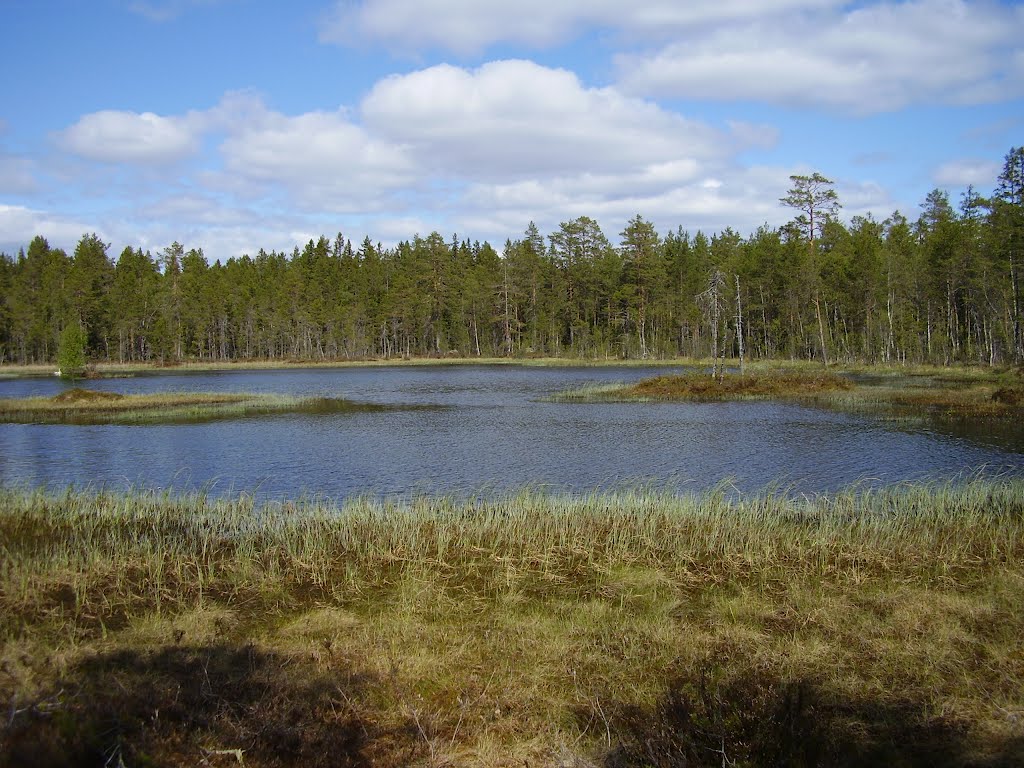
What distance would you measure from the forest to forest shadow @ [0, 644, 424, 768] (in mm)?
61082

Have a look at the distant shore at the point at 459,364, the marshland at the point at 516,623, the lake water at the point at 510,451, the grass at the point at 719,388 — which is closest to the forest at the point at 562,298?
the distant shore at the point at 459,364

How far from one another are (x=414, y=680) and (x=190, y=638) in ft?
10.0

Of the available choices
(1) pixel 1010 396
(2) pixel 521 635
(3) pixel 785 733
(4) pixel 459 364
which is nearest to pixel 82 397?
(2) pixel 521 635

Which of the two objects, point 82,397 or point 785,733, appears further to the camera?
point 82,397

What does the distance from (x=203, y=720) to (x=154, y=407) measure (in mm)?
41226

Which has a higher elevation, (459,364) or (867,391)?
(459,364)

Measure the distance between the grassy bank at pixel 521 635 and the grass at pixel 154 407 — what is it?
83.4 ft

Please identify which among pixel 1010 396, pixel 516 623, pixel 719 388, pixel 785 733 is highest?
pixel 719 388

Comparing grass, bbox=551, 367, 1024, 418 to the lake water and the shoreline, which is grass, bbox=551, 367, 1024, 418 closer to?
the lake water

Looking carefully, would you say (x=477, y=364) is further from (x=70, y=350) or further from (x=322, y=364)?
(x=70, y=350)

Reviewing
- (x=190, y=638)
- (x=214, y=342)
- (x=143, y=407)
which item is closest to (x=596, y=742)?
(x=190, y=638)

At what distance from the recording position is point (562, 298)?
346 ft

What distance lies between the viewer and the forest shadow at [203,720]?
16.5 feet

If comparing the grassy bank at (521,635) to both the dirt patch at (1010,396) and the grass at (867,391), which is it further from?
the dirt patch at (1010,396)
